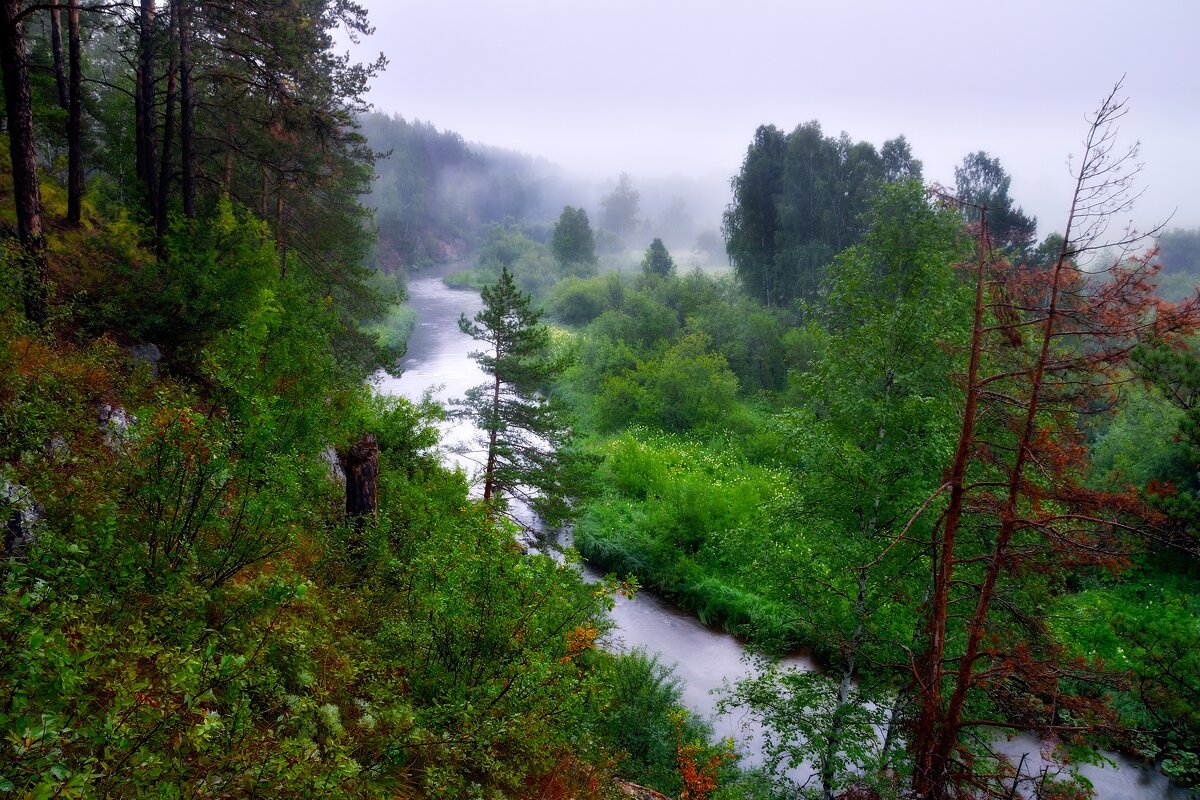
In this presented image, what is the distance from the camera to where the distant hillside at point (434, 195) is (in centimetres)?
8562

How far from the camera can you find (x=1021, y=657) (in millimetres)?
5465

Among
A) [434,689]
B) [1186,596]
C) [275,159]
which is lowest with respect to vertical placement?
[1186,596]

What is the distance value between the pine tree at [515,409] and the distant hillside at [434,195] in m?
58.0

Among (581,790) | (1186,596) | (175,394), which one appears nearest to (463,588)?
(581,790)

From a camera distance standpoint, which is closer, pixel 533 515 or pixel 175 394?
pixel 175 394

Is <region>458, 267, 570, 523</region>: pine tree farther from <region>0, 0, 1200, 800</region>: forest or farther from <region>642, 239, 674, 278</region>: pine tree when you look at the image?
<region>642, 239, 674, 278</region>: pine tree

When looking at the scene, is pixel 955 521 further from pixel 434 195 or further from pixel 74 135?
pixel 434 195

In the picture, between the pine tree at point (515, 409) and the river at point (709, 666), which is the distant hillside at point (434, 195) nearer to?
the pine tree at point (515, 409)

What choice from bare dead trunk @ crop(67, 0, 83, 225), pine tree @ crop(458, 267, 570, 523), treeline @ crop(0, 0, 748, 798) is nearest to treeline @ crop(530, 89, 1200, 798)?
pine tree @ crop(458, 267, 570, 523)

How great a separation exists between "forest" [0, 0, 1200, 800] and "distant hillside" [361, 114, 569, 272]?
196ft

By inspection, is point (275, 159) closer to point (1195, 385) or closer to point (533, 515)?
point (533, 515)

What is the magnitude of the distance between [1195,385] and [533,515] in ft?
57.6

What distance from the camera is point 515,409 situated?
55.1ft

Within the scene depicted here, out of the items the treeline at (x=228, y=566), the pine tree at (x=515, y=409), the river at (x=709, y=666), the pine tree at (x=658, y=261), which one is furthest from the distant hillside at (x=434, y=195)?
the treeline at (x=228, y=566)
